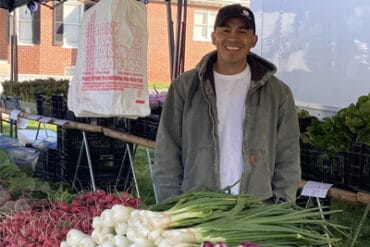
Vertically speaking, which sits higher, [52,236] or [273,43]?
[273,43]

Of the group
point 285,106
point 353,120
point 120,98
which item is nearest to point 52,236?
point 285,106

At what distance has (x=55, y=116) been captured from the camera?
21.1ft

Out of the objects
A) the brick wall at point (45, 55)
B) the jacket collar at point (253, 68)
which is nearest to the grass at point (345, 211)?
the jacket collar at point (253, 68)

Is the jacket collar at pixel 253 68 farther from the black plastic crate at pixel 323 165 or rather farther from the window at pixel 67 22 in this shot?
the window at pixel 67 22

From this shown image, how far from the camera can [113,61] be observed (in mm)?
3516

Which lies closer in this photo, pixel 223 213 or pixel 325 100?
pixel 223 213

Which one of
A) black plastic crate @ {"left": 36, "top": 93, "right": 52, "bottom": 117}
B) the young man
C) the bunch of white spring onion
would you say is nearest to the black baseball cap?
the young man

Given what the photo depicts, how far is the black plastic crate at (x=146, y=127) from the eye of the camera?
495cm

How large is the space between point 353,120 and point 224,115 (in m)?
1.26

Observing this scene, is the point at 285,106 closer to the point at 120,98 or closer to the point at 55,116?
the point at 120,98

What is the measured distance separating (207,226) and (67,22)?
17.6 metres

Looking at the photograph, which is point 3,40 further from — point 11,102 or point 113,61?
point 113,61

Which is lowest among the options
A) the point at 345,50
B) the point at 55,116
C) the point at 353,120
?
the point at 55,116

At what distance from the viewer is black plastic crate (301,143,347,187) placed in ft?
11.1
